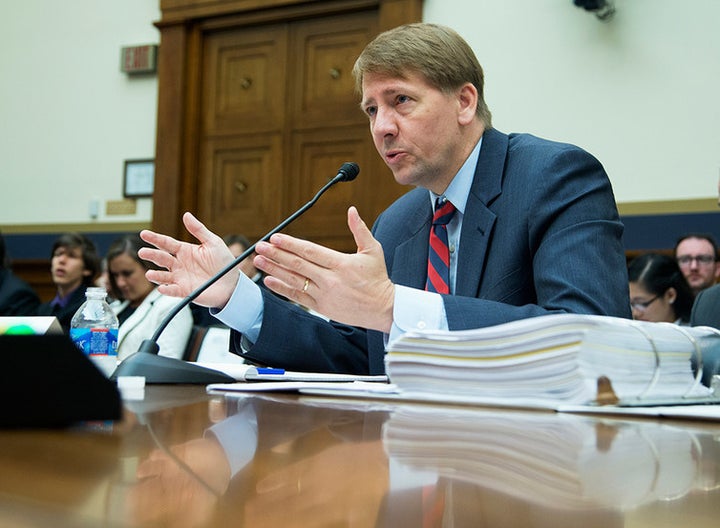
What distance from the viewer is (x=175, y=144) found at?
19.3 feet

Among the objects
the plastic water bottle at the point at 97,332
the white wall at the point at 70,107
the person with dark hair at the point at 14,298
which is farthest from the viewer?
the white wall at the point at 70,107

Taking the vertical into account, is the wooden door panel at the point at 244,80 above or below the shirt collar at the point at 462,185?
above

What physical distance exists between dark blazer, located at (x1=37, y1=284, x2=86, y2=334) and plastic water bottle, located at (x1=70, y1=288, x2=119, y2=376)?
2253 millimetres

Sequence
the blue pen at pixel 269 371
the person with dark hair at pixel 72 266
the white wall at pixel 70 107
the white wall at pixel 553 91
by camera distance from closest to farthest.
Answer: the blue pen at pixel 269 371 < the white wall at pixel 553 91 < the person with dark hair at pixel 72 266 < the white wall at pixel 70 107

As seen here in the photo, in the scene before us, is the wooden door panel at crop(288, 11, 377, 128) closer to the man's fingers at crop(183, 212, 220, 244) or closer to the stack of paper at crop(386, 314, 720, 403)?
the man's fingers at crop(183, 212, 220, 244)

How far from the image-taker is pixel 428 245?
6.08 ft

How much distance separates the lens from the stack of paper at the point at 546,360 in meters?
0.80

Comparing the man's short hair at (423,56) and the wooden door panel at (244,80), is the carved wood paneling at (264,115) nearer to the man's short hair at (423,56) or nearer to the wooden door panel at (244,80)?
the wooden door panel at (244,80)

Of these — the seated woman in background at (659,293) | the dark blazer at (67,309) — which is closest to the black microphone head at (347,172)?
the seated woman in background at (659,293)

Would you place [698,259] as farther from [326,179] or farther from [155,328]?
[155,328]

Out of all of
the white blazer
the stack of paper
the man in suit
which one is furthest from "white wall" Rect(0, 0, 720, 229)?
the stack of paper

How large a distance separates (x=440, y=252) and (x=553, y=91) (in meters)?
3.29

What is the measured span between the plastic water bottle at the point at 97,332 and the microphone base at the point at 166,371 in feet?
0.53

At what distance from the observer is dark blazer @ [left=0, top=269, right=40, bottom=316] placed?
436cm
